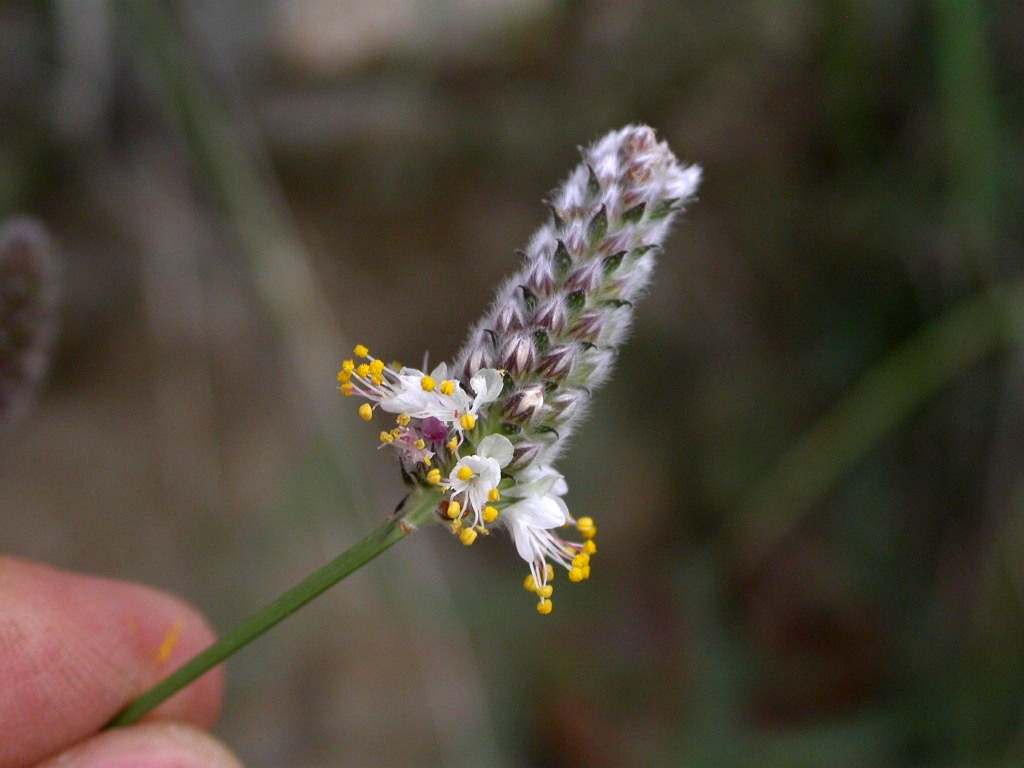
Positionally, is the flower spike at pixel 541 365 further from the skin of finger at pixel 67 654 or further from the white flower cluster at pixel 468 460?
the skin of finger at pixel 67 654

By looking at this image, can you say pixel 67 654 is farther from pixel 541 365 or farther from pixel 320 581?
pixel 541 365

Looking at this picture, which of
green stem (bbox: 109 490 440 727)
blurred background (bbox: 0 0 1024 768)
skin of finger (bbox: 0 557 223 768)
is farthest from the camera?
blurred background (bbox: 0 0 1024 768)

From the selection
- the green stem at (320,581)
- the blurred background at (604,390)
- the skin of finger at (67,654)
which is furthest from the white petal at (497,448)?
the blurred background at (604,390)

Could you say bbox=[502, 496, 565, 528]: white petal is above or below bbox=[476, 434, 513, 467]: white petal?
below

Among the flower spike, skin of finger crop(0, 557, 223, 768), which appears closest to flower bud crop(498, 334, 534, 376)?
the flower spike

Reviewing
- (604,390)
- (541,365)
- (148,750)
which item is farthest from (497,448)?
(604,390)

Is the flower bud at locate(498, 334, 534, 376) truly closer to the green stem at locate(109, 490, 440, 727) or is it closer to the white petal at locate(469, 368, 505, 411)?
the white petal at locate(469, 368, 505, 411)

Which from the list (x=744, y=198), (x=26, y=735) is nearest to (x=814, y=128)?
(x=744, y=198)
